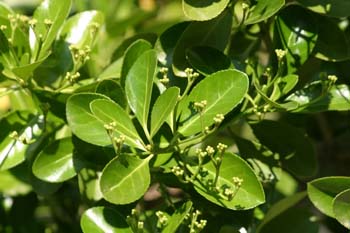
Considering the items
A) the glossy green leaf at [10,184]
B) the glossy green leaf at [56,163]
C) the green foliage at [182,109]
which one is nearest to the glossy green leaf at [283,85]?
the green foliage at [182,109]

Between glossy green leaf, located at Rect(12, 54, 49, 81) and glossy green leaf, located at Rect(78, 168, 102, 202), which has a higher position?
glossy green leaf, located at Rect(12, 54, 49, 81)

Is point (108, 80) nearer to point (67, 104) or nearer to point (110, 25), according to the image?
point (67, 104)

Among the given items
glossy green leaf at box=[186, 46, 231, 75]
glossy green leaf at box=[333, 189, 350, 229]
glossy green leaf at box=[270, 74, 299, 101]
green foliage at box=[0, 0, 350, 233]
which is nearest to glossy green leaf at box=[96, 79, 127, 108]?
green foliage at box=[0, 0, 350, 233]

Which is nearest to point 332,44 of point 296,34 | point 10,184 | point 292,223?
point 296,34

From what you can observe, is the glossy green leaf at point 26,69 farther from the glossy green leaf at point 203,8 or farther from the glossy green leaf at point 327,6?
the glossy green leaf at point 327,6

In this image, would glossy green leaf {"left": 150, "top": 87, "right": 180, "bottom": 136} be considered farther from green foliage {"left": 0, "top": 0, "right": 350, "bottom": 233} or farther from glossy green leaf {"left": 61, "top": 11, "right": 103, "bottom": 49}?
glossy green leaf {"left": 61, "top": 11, "right": 103, "bottom": 49}

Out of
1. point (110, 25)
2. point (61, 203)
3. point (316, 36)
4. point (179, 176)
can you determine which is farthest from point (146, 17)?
point (179, 176)
